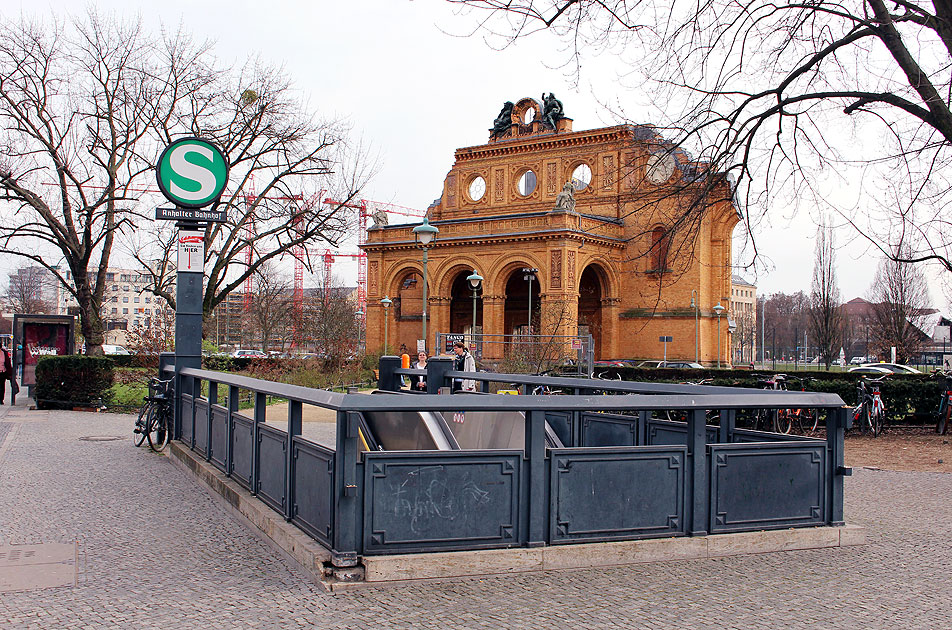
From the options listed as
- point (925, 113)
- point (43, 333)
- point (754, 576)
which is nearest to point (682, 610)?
point (754, 576)

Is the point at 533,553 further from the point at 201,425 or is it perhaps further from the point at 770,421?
the point at 770,421

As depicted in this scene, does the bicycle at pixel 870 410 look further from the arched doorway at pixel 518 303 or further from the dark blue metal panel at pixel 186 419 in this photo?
the arched doorway at pixel 518 303

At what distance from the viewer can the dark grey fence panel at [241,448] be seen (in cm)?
766

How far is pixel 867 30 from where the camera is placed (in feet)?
40.0

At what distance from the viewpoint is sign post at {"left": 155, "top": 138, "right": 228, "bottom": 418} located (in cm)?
1156

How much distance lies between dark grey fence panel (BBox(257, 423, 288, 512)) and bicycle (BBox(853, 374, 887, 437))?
1345 centimetres

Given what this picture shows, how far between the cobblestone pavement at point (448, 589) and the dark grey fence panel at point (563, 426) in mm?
2947

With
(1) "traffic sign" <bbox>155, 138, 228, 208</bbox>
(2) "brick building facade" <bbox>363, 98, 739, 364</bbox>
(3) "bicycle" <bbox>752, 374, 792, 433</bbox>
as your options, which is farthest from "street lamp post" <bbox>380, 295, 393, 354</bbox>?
(1) "traffic sign" <bbox>155, 138, 228, 208</bbox>

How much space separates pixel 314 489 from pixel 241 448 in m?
2.53

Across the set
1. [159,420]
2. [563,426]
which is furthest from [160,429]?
[563,426]

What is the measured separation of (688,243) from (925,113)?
3.81 m

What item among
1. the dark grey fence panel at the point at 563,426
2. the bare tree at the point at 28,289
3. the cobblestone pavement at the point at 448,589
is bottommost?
the cobblestone pavement at the point at 448,589

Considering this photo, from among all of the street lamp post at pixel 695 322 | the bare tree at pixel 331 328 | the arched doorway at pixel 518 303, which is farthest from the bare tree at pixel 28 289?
Answer: the street lamp post at pixel 695 322

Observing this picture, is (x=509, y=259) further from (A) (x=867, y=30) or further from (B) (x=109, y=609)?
(B) (x=109, y=609)
